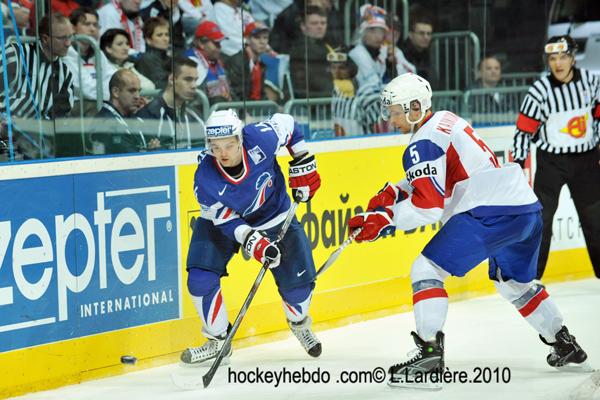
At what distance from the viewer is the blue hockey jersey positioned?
4.92 m

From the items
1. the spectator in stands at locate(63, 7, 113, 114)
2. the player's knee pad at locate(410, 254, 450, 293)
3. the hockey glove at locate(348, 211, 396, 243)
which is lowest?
the player's knee pad at locate(410, 254, 450, 293)

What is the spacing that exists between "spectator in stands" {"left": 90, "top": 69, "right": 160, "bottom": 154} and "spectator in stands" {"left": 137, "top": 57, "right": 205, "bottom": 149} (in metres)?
0.06

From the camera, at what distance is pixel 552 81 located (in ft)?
21.6

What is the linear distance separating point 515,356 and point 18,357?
2.08 meters

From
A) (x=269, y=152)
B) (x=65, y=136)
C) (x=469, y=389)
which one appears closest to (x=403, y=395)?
(x=469, y=389)

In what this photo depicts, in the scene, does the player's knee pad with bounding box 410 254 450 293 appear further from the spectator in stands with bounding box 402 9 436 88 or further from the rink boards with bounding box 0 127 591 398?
the spectator in stands with bounding box 402 9 436 88

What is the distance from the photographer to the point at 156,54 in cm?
589

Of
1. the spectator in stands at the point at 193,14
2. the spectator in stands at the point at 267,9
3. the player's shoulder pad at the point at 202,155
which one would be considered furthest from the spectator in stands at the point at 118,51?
the spectator in stands at the point at 267,9

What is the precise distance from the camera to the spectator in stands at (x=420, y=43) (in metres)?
7.15

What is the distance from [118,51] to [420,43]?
2.15 m

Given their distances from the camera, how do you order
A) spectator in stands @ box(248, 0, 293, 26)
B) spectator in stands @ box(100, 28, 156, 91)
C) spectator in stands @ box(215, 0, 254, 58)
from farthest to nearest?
spectator in stands @ box(248, 0, 293, 26) < spectator in stands @ box(215, 0, 254, 58) < spectator in stands @ box(100, 28, 156, 91)

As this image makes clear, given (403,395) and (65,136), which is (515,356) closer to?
(403,395)

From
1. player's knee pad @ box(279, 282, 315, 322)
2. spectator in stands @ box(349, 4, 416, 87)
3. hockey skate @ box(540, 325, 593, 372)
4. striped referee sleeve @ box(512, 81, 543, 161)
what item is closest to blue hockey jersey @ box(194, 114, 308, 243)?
player's knee pad @ box(279, 282, 315, 322)

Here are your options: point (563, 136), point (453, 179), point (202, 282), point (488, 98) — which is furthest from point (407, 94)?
point (488, 98)
